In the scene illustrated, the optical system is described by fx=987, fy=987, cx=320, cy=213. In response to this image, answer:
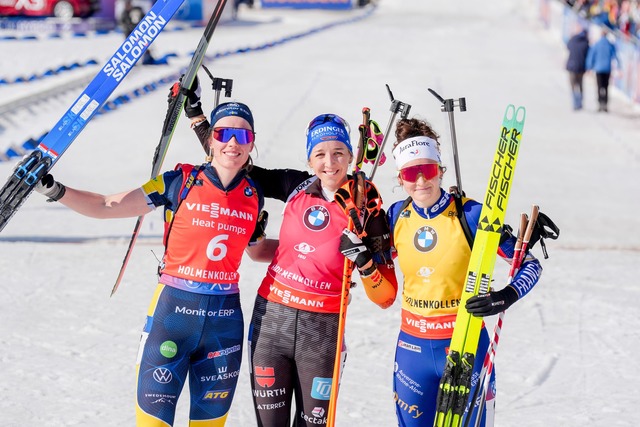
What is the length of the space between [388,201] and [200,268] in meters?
8.11

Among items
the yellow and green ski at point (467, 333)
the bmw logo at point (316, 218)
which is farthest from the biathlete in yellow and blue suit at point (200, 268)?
the yellow and green ski at point (467, 333)

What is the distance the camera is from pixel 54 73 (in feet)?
72.0

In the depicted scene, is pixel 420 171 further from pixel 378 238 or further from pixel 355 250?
pixel 355 250

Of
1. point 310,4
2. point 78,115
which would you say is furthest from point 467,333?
point 310,4

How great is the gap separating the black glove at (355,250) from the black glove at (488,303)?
503 millimetres

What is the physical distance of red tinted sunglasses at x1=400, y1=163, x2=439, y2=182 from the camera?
4574 mm

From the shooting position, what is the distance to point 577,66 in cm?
2105

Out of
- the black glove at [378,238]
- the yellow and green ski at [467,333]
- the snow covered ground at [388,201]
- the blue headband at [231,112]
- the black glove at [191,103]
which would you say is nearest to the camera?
the yellow and green ski at [467,333]

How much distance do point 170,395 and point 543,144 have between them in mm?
14199

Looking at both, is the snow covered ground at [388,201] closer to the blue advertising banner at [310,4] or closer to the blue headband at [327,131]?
the blue headband at [327,131]

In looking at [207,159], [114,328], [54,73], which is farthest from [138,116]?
[207,159]

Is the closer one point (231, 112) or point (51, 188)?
point (51, 188)

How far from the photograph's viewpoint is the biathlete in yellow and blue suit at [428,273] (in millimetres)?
4570

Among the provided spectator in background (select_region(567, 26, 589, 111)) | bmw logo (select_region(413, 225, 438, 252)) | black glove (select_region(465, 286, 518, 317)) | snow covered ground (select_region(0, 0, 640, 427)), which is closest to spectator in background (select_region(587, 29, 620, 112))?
spectator in background (select_region(567, 26, 589, 111))
